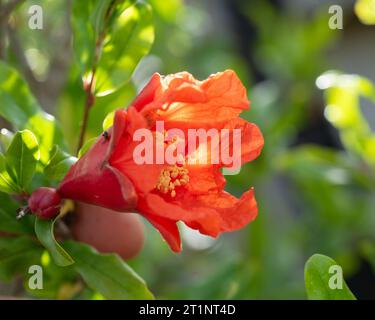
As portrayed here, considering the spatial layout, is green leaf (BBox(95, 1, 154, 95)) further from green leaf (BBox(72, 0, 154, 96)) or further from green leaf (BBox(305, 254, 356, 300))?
green leaf (BBox(305, 254, 356, 300))

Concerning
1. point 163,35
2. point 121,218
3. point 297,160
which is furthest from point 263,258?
point 121,218

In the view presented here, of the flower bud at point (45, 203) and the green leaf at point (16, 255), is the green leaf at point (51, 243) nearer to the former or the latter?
the flower bud at point (45, 203)

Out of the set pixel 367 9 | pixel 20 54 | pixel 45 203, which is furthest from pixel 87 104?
pixel 367 9

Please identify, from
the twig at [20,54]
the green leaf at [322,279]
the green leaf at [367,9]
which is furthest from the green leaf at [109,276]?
the green leaf at [367,9]

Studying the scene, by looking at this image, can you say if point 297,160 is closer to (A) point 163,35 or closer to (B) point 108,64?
(A) point 163,35

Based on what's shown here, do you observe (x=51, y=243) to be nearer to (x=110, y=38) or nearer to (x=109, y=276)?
(x=109, y=276)
